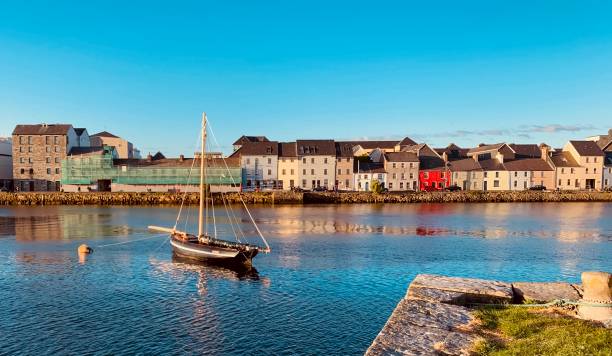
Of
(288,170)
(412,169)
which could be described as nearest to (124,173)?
(288,170)

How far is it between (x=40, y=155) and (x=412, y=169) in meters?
98.2

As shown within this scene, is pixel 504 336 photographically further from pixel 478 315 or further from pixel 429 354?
pixel 429 354

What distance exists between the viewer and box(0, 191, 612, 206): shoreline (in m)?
96.2

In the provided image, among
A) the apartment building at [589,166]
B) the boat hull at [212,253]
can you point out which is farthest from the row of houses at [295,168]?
the boat hull at [212,253]

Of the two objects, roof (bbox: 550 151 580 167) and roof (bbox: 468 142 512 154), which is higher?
roof (bbox: 468 142 512 154)

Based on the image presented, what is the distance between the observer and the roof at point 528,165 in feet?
390

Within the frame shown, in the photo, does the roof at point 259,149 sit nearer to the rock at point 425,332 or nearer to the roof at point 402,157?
the roof at point 402,157

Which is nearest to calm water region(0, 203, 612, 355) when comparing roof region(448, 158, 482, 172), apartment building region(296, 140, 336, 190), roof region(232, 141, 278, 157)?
roof region(232, 141, 278, 157)

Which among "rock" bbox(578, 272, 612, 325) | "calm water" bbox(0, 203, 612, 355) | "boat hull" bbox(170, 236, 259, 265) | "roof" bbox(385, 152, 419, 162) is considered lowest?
"calm water" bbox(0, 203, 612, 355)

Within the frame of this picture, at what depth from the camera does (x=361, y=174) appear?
11700cm

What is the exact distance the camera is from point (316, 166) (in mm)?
115688

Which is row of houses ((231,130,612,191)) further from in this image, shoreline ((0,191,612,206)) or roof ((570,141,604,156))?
shoreline ((0,191,612,206))

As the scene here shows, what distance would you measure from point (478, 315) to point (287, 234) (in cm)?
3605

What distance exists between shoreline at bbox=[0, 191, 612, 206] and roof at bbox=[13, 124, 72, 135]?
20.6m
